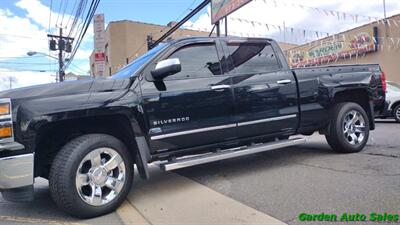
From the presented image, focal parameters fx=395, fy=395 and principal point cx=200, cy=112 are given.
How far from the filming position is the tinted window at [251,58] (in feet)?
18.3

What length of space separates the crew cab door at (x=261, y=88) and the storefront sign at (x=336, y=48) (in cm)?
1448

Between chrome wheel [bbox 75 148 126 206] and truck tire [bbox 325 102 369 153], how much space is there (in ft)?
11.7

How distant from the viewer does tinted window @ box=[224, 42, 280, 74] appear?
5.57 m

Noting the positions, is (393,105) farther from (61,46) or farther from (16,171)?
(61,46)

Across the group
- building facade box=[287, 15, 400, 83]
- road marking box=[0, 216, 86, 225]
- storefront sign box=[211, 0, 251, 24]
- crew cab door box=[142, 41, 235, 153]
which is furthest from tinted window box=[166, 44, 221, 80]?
building facade box=[287, 15, 400, 83]

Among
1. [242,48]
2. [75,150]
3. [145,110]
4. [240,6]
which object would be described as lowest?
[75,150]

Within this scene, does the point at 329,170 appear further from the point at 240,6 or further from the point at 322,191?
the point at 240,6

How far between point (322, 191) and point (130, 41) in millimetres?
34047

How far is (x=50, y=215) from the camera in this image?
4371mm

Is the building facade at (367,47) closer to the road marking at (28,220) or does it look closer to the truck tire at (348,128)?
the truck tire at (348,128)

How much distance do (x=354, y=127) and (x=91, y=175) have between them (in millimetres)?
4425

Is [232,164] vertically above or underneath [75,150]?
underneath

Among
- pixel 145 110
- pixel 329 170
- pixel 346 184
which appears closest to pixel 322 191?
pixel 346 184

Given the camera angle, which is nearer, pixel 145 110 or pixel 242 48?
pixel 145 110
